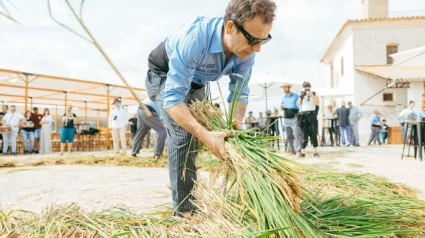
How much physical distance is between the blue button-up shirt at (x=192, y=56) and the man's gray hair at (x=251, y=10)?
7.1 inches

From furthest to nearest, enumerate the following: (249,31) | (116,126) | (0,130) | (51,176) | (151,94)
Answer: (0,130) → (116,126) → (51,176) → (151,94) → (249,31)

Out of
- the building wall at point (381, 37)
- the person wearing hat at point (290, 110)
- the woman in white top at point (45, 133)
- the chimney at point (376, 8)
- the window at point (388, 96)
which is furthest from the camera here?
the chimney at point (376, 8)

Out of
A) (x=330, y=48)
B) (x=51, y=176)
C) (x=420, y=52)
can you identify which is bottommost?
(x=51, y=176)

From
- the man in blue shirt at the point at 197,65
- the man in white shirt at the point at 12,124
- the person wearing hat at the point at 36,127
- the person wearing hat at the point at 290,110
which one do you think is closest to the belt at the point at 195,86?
the man in blue shirt at the point at 197,65

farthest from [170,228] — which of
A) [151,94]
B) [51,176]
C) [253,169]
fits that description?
[51,176]

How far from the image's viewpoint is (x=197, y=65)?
6.86ft

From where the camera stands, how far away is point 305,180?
3.11m

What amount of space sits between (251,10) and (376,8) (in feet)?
86.2

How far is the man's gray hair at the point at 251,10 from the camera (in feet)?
5.87

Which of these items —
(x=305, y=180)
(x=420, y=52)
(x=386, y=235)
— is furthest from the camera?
(x=420, y=52)

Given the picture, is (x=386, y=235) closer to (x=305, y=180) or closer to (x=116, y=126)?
(x=305, y=180)

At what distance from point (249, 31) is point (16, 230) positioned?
1.60 meters

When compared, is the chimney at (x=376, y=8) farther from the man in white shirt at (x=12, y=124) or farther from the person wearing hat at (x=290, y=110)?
the man in white shirt at (x=12, y=124)

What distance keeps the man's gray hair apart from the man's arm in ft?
1.82
